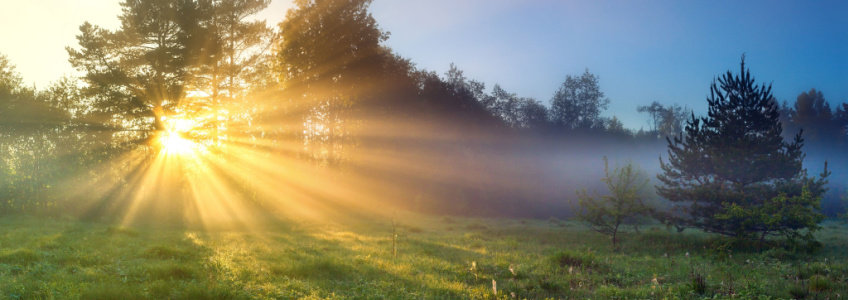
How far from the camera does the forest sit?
1305 cm

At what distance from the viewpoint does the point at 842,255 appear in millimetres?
17359

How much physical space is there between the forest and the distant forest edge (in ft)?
0.42

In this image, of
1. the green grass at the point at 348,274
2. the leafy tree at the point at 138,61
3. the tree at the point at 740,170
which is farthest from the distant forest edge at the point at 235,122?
the tree at the point at 740,170

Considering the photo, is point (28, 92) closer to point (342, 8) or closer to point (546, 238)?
point (342, 8)

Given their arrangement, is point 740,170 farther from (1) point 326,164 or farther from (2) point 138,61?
(2) point 138,61

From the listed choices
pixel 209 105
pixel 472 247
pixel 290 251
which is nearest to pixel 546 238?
pixel 472 247

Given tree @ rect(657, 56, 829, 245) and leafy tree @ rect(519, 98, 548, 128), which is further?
leafy tree @ rect(519, 98, 548, 128)

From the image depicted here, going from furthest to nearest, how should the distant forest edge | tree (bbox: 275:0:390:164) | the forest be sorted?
tree (bbox: 275:0:390:164), the distant forest edge, the forest

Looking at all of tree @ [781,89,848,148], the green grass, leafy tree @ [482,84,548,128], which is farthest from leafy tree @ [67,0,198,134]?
tree @ [781,89,848,148]

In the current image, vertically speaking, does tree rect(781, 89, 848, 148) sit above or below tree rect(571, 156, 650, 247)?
above

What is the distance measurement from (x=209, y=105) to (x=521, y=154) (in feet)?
121

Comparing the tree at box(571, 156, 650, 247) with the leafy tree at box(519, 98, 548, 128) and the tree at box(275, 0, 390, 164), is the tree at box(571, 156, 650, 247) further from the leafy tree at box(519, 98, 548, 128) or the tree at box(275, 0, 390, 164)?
the leafy tree at box(519, 98, 548, 128)

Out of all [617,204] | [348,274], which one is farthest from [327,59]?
[348,274]

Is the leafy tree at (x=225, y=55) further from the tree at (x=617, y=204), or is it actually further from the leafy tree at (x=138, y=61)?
the tree at (x=617, y=204)
